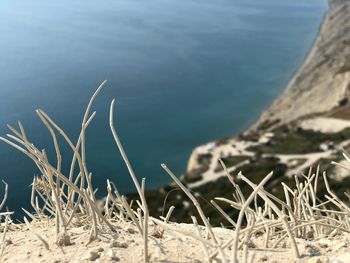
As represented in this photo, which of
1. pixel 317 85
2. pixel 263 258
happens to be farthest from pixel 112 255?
pixel 317 85

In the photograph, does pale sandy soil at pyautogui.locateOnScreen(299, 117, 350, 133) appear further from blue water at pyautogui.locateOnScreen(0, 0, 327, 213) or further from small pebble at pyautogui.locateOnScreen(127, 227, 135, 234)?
small pebble at pyautogui.locateOnScreen(127, 227, 135, 234)

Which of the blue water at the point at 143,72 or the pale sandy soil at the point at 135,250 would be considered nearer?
the pale sandy soil at the point at 135,250

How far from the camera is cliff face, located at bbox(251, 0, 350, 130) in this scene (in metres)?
70.9

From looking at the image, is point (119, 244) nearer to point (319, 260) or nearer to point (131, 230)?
point (131, 230)

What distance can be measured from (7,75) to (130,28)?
169 feet

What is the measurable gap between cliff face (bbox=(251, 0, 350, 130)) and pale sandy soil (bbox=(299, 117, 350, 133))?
17.0ft

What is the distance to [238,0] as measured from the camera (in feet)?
486

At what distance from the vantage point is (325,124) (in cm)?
6269

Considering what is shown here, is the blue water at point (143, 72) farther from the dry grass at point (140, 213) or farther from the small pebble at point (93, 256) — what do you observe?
the small pebble at point (93, 256)

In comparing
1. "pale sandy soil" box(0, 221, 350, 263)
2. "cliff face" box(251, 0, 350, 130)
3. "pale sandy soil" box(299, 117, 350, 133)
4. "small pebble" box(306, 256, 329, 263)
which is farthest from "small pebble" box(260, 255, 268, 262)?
"cliff face" box(251, 0, 350, 130)

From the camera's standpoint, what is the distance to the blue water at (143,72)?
5319 cm

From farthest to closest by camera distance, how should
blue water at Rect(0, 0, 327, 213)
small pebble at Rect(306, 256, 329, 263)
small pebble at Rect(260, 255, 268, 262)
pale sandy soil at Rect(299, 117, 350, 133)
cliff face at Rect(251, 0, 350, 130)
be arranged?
cliff face at Rect(251, 0, 350, 130) → pale sandy soil at Rect(299, 117, 350, 133) → blue water at Rect(0, 0, 327, 213) → small pebble at Rect(260, 255, 268, 262) → small pebble at Rect(306, 256, 329, 263)

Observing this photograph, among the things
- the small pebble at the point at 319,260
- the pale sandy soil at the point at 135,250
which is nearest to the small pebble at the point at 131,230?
the pale sandy soil at the point at 135,250

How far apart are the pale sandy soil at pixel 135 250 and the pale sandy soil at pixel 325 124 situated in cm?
6066
